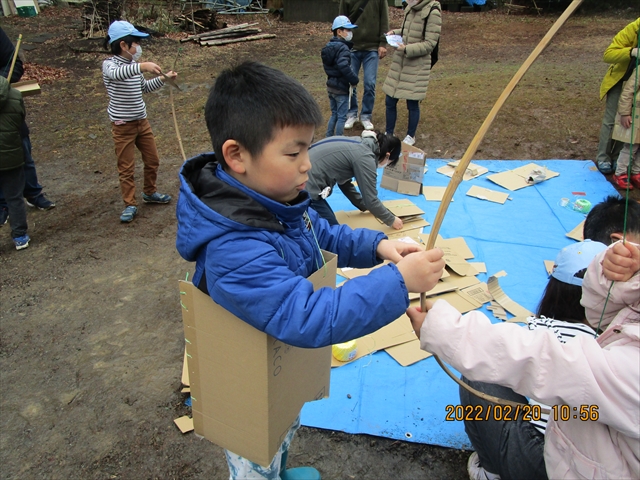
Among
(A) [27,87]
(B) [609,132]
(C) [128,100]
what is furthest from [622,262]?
(A) [27,87]

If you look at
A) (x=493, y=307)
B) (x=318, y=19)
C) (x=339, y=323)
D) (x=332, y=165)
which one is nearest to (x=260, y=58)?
(x=318, y=19)

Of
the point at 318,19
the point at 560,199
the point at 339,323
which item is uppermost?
the point at 318,19

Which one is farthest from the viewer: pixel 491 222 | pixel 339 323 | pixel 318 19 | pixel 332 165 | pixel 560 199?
pixel 318 19

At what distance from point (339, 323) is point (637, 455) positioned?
0.90m

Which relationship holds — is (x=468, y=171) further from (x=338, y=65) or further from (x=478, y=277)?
(x=338, y=65)

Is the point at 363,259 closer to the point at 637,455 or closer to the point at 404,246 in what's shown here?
the point at 404,246

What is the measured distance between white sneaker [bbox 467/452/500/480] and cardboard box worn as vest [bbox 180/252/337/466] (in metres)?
1.07

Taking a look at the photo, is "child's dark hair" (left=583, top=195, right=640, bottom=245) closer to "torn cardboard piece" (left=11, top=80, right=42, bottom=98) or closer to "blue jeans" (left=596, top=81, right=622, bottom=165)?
"blue jeans" (left=596, top=81, right=622, bottom=165)

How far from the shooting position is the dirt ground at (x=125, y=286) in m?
2.30

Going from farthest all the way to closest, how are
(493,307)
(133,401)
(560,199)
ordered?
(560,199) < (493,307) < (133,401)

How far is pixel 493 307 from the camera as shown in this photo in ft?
10.7

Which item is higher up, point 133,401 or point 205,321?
point 205,321

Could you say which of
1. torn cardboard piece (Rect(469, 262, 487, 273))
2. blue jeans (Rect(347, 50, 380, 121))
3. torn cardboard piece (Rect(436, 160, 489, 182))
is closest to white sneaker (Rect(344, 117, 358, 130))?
blue jeans (Rect(347, 50, 380, 121))

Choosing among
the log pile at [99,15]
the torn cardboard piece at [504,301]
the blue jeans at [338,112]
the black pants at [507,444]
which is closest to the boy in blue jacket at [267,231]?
the black pants at [507,444]
